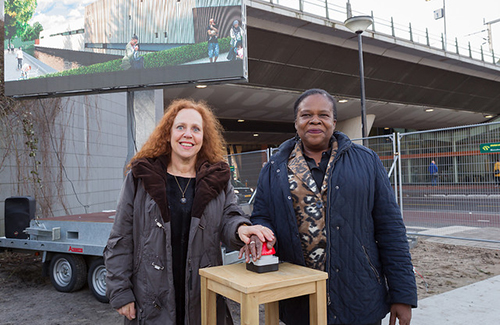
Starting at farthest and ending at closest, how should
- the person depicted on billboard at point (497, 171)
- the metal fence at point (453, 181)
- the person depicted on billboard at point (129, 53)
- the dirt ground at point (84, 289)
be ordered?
the person depicted on billboard at point (129, 53)
the metal fence at point (453, 181)
the person depicted on billboard at point (497, 171)
the dirt ground at point (84, 289)

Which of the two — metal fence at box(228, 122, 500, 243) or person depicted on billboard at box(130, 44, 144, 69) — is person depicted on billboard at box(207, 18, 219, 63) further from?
metal fence at box(228, 122, 500, 243)

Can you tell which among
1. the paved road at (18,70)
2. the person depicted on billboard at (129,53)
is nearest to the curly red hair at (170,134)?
the person depicted on billboard at (129,53)

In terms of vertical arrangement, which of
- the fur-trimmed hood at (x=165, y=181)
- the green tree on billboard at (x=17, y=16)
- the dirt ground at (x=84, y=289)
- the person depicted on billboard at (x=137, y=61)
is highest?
the green tree on billboard at (x=17, y=16)

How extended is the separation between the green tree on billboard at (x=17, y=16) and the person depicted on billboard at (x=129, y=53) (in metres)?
2.56

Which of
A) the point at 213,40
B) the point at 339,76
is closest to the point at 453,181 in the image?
the point at 213,40

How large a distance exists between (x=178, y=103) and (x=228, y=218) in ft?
2.61

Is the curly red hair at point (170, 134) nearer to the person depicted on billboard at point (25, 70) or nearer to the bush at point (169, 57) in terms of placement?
the bush at point (169, 57)

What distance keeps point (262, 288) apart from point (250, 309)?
9 cm

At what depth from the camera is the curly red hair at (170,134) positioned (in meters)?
2.30

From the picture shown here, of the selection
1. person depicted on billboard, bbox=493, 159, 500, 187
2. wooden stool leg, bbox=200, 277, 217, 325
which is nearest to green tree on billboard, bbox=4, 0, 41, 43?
wooden stool leg, bbox=200, 277, 217, 325

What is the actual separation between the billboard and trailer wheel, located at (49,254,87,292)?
9.97 ft

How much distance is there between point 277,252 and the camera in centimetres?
202

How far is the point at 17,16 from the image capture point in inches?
303

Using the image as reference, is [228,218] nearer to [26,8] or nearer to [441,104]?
[26,8]
